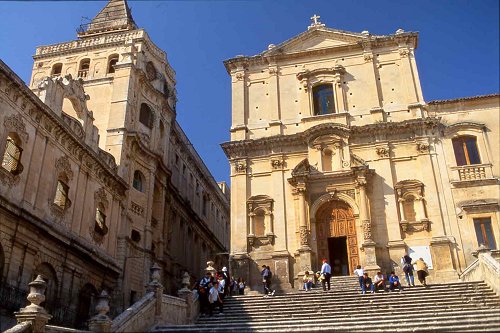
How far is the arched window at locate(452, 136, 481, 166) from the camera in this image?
24953 mm

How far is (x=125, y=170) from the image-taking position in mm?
28578

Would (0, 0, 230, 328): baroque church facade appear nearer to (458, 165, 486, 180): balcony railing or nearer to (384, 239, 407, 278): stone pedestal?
(384, 239, 407, 278): stone pedestal

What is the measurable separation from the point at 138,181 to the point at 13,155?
1105 cm

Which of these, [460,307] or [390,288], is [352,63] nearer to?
[390,288]

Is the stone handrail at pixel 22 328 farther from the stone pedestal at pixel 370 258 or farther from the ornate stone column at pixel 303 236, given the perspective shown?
the stone pedestal at pixel 370 258

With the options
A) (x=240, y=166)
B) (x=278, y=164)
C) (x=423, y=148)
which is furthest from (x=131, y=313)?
(x=423, y=148)

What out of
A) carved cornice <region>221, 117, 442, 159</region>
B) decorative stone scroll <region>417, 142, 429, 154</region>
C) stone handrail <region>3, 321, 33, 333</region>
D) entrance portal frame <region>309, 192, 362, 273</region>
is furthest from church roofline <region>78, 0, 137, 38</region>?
stone handrail <region>3, 321, 33, 333</region>

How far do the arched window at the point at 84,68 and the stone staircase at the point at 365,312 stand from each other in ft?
65.1

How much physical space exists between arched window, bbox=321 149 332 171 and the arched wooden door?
72.2 inches

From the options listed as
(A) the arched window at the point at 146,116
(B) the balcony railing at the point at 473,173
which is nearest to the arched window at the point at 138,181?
(A) the arched window at the point at 146,116

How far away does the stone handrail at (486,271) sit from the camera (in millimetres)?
16969

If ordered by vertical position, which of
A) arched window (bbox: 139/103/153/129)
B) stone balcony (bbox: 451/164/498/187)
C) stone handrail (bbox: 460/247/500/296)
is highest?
arched window (bbox: 139/103/153/129)

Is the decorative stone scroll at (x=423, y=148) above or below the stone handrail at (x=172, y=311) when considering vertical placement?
above

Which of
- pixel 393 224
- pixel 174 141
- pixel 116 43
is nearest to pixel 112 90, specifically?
pixel 116 43
